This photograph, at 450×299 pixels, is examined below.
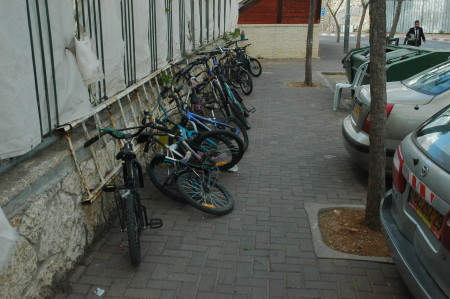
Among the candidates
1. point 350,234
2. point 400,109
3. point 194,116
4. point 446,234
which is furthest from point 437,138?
point 194,116

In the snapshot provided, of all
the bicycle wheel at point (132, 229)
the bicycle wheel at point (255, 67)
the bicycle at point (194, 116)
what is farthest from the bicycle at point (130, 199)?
the bicycle wheel at point (255, 67)

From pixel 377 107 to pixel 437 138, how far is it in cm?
100

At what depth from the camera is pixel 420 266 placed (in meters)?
2.75

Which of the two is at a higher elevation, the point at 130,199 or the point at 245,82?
the point at 130,199

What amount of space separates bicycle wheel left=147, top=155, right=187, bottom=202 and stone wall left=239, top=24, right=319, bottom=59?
50.0 ft

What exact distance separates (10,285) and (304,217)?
111 inches

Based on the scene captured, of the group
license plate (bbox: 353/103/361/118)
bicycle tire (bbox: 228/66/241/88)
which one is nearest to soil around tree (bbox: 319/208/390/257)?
license plate (bbox: 353/103/361/118)

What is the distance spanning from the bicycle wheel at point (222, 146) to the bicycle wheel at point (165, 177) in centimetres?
58

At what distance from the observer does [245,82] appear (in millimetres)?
11219

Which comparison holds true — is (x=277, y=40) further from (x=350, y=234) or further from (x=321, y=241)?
(x=321, y=241)

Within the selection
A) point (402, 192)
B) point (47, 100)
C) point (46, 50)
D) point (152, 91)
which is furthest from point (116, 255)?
point (152, 91)

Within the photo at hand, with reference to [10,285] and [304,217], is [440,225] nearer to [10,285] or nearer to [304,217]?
[304,217]

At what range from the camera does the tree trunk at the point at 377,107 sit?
12.7ft

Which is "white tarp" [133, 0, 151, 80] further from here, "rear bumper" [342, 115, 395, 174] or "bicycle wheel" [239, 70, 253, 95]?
"bicycle wheel" [239, 70, 253, 95]
